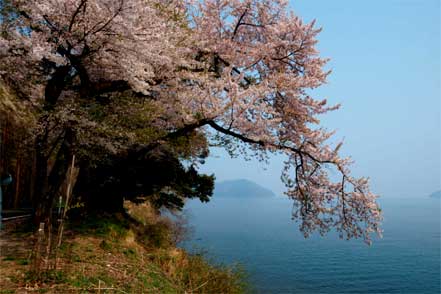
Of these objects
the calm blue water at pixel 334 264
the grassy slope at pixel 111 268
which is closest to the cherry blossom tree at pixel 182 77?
the grassy slope at pixel 111 268

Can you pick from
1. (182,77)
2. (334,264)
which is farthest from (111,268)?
(334,264)

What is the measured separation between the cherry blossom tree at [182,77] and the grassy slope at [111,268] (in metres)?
1.93

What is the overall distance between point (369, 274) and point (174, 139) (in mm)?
24124

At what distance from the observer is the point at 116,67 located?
10.6 metres

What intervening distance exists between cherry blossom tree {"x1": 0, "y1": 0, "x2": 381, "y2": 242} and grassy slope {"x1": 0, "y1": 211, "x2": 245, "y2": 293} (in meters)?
1.93

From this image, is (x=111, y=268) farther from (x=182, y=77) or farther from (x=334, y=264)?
(x=334, y=264)

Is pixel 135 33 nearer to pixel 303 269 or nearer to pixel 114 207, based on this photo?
pixel 114 207

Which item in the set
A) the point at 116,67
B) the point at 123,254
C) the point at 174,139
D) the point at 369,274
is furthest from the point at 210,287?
the point at 369,274

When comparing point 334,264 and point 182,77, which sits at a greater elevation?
point 182,77

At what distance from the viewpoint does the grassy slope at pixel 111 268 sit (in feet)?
22.9

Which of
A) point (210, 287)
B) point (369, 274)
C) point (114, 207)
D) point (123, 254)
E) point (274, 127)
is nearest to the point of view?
point (123, 254)

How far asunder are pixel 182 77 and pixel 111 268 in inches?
245

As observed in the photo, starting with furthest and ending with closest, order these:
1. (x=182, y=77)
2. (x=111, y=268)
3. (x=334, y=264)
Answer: (x=334, y=264)
(x=182, y=77)
(x=111, y=268)

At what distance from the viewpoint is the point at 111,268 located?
8.34 m
